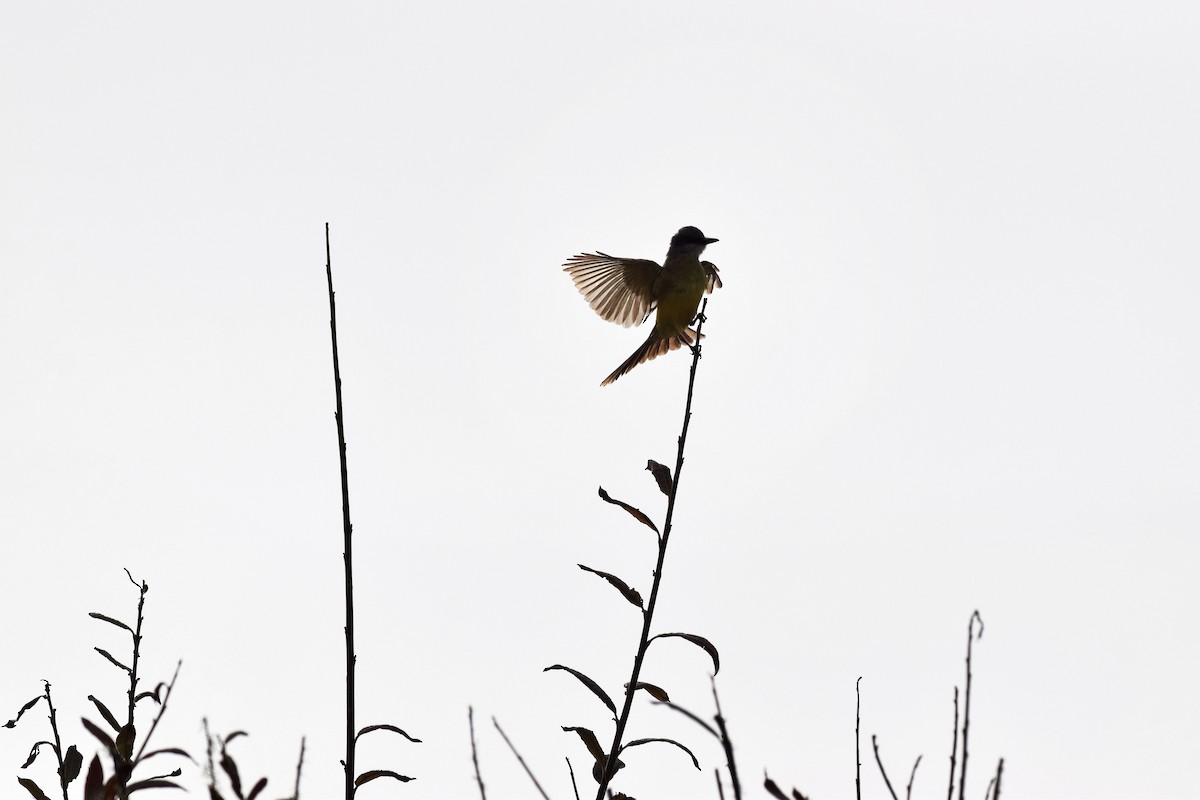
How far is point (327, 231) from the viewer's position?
261 centimetres

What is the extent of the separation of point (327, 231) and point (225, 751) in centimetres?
100

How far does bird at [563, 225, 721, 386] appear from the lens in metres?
9.83

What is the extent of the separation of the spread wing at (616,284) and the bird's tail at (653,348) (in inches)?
13.8

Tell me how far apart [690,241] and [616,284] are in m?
0.74

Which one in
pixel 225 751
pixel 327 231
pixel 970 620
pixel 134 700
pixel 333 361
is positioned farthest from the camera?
pixel 134 700

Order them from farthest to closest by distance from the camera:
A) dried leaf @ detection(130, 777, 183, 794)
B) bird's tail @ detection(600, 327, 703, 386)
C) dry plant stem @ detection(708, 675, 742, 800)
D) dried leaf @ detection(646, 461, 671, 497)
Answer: bird's tail @ detection(600, 327, 703, 386) < dried leaf @ detection(646, 461, 671, 497) < dried leaf @ detection(130, 777, 183, 794) < dry plant stem @ detection(708, 675, 742, 800)

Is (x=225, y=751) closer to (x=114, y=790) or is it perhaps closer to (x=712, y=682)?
(x=114, y=790)

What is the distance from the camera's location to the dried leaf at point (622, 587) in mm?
2963

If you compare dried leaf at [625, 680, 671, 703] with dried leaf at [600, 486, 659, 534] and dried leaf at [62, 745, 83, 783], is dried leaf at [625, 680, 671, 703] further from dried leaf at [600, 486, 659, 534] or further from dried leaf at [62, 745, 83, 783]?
dried leaf at [62, 745, 83, 783]

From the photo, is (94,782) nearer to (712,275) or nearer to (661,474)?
(661,474)

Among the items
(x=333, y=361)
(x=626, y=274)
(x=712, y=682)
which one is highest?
(x=626, y=274)

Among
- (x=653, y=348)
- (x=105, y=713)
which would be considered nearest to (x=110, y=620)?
(x=105, y=713)

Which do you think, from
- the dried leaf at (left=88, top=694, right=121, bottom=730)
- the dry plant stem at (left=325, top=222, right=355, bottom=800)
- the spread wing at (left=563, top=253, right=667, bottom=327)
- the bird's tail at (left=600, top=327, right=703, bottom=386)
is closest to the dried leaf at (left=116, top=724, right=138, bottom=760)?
the dried leaf at (left=88, top=694, right=121, bottom=730)

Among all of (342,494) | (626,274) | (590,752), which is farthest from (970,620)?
(626,274)
